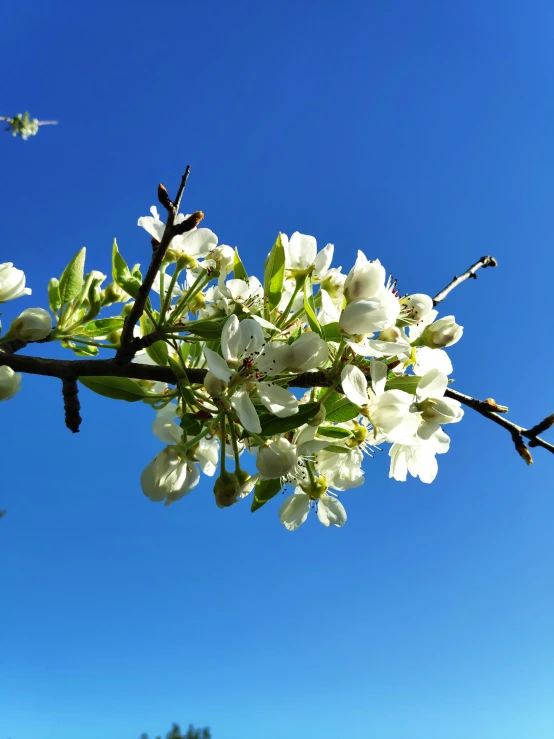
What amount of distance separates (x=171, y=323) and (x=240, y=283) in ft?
0.77

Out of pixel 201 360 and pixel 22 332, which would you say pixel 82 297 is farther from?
pixel 201 360

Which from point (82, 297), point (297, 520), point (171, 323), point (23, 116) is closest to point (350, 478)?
point (297, 520)

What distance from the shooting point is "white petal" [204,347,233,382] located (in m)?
1.25

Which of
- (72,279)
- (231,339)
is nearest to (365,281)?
(231,339)

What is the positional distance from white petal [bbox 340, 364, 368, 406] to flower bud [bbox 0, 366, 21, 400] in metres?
0.76

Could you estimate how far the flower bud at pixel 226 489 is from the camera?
1.47 m

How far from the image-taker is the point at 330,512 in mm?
1740

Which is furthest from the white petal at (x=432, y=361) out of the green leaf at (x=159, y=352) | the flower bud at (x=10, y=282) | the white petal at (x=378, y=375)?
the flower bud at (x=10, y=282)

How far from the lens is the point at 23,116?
7.76m

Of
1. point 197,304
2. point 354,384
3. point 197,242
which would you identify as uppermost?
point 197,242

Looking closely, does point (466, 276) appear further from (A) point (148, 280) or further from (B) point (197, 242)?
(A) point (148, 280)

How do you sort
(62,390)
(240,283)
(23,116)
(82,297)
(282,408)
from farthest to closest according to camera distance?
(23,116)
(82,297)
(240,283)
(62,390)
(282,408)

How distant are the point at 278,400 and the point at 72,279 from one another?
0.73 metres

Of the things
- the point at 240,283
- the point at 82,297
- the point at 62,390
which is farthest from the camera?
the point at 82,297
